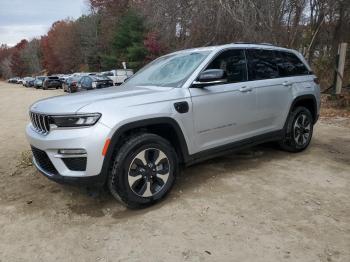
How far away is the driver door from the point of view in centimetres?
428

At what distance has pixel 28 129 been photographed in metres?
4.41

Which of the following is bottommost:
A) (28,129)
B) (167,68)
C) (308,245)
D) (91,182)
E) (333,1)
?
(308,245)

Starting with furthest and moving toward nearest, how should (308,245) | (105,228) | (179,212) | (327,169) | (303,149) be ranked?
(303,149), (327,169), (179,212), (105,228), (308,245)

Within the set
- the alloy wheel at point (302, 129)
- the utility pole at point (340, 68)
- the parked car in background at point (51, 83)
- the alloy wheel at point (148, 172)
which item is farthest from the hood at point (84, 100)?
the parked car in background at point (51, 83)

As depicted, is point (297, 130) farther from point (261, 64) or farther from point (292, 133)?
point (261, 64)

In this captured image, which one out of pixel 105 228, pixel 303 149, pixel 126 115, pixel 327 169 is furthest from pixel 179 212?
pixel 303 149

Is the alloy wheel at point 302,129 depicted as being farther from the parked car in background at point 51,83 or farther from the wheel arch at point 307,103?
the parked car in background at point 51,83

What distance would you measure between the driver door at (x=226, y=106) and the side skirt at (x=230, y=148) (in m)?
0.06

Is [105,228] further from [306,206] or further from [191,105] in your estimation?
[306,206]

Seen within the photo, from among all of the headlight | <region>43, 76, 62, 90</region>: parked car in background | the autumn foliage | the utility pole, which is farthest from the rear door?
<region>43, 76, 62, 90</region>: parked car in background

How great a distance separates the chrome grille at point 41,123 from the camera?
3.82 metres

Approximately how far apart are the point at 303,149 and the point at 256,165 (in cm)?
116

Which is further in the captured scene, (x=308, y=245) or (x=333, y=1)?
(x=333, y=1)

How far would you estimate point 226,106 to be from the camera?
4.54 metres
